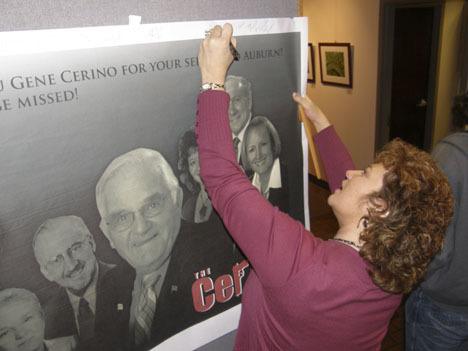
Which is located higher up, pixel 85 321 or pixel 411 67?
pixel 411 67

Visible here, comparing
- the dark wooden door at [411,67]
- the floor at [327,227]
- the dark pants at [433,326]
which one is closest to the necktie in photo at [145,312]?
the dark pants at [433,326]

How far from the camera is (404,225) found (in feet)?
2.52

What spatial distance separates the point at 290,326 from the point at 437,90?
3.54 metres

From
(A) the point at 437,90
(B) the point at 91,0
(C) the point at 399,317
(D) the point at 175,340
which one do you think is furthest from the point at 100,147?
(A) the point at 437,90

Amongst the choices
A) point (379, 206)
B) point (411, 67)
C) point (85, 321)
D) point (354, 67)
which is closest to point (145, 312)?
point (85, 321)

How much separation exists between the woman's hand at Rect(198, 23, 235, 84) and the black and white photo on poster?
0.02m

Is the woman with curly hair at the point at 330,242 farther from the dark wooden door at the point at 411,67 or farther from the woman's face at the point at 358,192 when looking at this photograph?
the dark wooden door at the point at 411,67

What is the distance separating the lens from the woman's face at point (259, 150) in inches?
34.2

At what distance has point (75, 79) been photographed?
0.61 metres

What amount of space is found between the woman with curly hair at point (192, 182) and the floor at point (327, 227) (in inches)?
71.4

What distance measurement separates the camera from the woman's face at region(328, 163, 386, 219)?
2.70 feet

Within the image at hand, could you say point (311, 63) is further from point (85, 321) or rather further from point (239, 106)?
point (85, 321)

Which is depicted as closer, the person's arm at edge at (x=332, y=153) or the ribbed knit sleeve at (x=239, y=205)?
the ribbed knit sleeve at (x=239, y=205)

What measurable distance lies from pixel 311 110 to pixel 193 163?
35 cm
